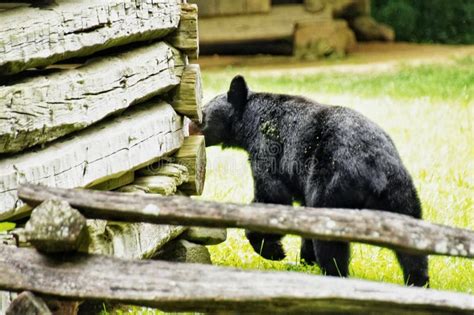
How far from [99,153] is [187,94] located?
1.12 meters

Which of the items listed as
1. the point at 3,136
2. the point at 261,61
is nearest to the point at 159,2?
the point at 3,136

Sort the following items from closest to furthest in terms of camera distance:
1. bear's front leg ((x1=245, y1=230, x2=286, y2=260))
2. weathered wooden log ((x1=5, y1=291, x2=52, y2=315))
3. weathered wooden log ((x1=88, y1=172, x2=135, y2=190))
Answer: weathered wooden log ((x1=5, y1=291, x2=52, y2=315))
weathered wooden log ((x1=88, y1=172, x2=135, y2=190))
bear's front leg ((x1=245, y1=230, x2=286, y2=260))

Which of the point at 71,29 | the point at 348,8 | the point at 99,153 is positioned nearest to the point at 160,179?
the point at 99,153

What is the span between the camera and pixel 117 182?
495 centimetres

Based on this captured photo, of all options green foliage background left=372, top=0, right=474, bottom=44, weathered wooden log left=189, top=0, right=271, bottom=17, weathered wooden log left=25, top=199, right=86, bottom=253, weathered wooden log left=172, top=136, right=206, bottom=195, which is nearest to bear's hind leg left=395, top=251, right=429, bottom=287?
weathered wooden log left=172, top=136, right=206, bottom=195

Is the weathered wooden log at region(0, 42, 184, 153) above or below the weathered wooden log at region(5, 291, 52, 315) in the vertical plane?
above

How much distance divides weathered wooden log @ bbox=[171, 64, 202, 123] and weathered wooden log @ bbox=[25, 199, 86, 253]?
2171 mm

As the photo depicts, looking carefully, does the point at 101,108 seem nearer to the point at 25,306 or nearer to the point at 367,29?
the point at 25,306

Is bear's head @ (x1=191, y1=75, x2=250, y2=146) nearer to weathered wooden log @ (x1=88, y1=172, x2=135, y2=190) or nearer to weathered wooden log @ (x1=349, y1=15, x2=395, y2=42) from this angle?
weathered wooden log @ (x1=88, y1=172, x2=135, y2=190)

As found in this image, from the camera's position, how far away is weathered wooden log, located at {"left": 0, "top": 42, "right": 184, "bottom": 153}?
3898 millimetres

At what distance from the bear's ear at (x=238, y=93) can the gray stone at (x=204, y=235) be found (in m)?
0.97

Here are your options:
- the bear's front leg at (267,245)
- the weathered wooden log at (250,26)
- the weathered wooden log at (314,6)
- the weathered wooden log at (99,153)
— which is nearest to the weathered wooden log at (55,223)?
the weathered wooden log at (99,153)

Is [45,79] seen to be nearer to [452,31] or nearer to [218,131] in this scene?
[218,131]

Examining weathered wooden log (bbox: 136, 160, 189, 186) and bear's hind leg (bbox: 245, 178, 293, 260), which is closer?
weathered wooden log (bbox: 136, 160, 189, 186)
